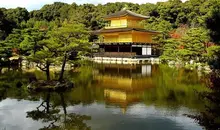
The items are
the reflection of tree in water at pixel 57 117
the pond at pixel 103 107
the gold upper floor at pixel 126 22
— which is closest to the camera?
the reflection of tree in water at pixel 57 117

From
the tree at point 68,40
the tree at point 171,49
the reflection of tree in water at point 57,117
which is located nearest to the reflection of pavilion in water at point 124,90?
the reflection of tree in water at point 57,117

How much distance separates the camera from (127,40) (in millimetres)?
43500

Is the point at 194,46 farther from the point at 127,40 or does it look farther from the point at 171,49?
the point at 127,40

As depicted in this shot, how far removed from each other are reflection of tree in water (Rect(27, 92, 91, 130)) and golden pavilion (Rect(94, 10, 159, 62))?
27.8 metres

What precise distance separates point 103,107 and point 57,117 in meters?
2.45

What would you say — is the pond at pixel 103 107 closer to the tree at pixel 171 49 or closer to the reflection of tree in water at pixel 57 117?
the reflection of tree in water at pixel 57 117

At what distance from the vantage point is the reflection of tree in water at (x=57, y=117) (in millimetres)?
10453

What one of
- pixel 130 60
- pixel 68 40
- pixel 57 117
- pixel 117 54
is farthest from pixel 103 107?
pixel 117 54

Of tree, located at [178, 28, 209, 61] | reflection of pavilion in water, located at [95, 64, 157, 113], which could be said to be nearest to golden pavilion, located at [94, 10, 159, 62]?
tree, located at [178, 28, 209, 61]

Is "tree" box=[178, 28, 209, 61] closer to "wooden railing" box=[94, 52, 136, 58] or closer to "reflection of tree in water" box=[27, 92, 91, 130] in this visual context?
"wooden railing" box=[94, 52, 136, 58]

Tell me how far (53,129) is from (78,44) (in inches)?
339

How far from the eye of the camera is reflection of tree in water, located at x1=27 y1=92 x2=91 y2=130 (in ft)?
34.3

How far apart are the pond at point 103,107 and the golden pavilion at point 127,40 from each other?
22.5 meters

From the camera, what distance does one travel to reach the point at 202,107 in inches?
516
